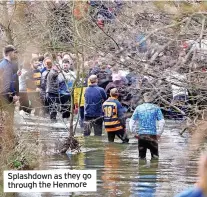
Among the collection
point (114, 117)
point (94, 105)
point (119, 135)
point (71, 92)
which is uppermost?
point (71, 92)

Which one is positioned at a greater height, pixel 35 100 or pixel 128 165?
pixel 35 100

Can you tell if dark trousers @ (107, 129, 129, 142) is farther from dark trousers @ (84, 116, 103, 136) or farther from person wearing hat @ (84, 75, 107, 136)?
person wearing hat @ (84, 75, 107, 136)

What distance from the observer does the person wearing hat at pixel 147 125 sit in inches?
651

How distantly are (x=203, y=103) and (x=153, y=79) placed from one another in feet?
2.51

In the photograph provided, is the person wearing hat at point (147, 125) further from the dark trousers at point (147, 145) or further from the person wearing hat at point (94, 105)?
the person wearing hat at point (94, 105)

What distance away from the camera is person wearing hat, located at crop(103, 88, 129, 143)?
66.5 feet

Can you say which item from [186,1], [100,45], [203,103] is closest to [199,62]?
[203,103]

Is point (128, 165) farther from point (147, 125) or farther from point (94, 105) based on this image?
point (94, 105)

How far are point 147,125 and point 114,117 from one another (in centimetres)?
376

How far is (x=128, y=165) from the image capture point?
1650cm

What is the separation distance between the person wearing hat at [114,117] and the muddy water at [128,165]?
209 millimetres
